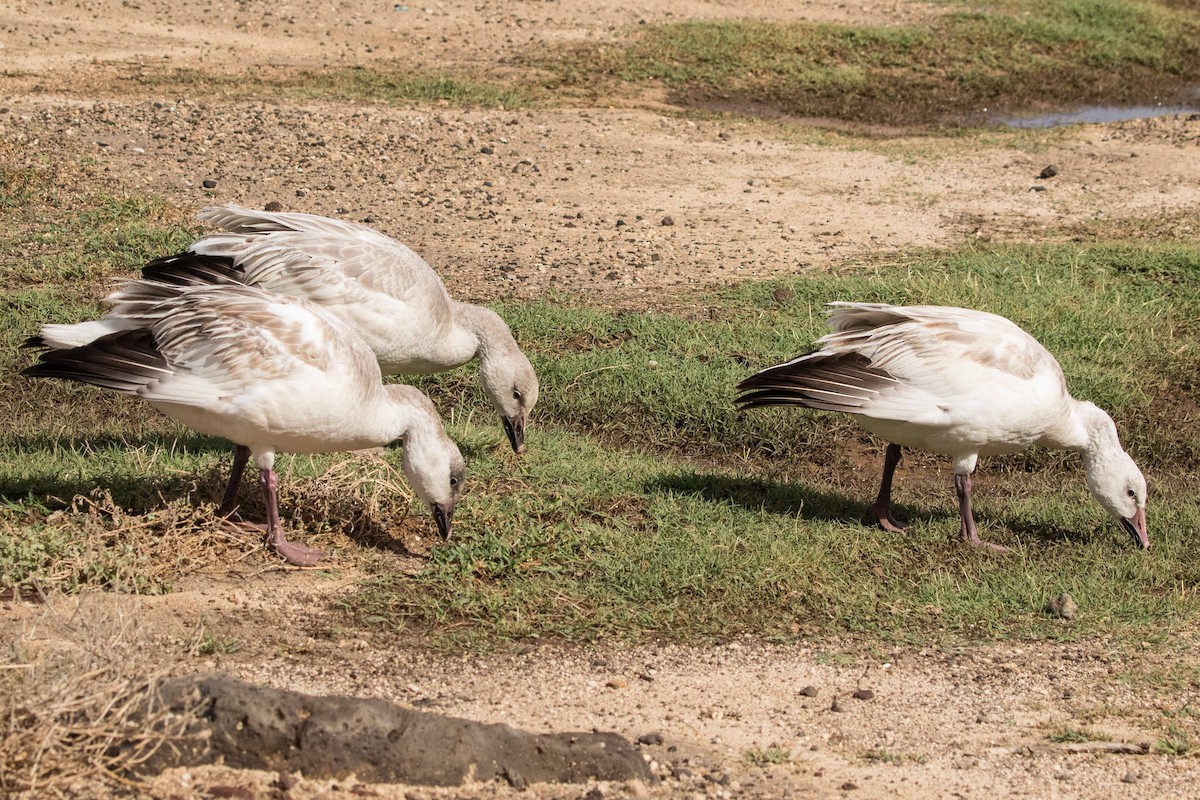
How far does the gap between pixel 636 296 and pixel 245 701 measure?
5521 millimetres

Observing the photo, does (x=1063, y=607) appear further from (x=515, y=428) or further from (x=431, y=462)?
(x=515, y=428)

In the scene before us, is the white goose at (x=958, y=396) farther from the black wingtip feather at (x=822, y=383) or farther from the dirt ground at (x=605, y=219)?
the dirt ground at (x=605, y=219)

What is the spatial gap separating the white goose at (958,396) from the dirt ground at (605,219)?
115cm

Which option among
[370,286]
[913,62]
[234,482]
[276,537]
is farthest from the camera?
[913,62]

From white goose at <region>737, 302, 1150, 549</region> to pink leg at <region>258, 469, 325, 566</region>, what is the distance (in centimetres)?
202

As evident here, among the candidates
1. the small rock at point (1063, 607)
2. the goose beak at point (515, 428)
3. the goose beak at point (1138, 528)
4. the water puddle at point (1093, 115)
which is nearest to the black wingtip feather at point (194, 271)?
the goose beak at point (515, 428)

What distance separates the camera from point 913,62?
51.9 ft

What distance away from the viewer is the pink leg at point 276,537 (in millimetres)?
5426

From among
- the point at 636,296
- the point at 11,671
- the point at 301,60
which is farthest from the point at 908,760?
the point at 301,60

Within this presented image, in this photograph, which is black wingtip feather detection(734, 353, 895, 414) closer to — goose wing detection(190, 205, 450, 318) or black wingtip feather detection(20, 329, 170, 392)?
goose wing detection(190, 205, 450, 318)

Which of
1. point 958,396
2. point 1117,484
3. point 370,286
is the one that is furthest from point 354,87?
point 1117,484

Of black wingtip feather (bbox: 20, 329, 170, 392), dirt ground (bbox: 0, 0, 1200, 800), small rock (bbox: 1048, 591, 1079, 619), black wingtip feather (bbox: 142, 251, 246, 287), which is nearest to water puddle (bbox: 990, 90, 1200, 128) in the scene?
dirt ground (bbox: 0, 0, 1200, 800)

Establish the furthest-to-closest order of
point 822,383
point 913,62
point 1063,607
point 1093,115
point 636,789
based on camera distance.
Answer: point 913,62 → point 1093,115 → point 822,383 → point 1063,607 → point 636,789

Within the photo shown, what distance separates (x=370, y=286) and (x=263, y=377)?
4.48ft
